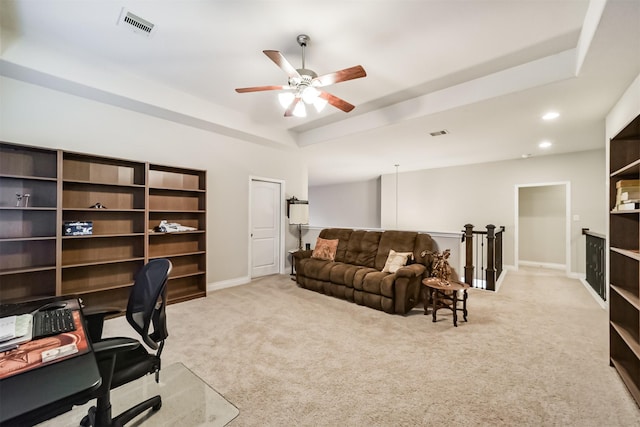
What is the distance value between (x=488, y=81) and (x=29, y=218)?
5.22m

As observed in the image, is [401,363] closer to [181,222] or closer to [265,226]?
[181,222]

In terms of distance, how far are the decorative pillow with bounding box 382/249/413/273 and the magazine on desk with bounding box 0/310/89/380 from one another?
330 centimetres

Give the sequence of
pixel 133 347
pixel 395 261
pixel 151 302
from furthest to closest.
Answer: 1. pixel 395 261
2. pixel 151 302
3. pixel 133 347

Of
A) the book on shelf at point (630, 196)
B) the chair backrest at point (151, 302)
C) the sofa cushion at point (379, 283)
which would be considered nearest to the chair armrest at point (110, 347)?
the chair backrest at point (151, 302)

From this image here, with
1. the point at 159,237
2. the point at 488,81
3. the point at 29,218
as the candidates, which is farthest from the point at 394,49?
the point at 29,218

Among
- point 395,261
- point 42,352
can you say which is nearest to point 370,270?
point 395,261

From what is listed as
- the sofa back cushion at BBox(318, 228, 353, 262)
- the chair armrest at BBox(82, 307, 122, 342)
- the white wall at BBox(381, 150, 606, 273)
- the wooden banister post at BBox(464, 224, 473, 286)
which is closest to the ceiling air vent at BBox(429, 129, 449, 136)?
the wooden banister post at BBox(464, 224, 473, 286)

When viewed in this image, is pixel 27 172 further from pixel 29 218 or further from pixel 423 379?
pixel 423 379

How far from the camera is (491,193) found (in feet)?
21.3

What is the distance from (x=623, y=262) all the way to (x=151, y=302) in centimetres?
342

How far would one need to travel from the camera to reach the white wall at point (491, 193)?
5332 mm

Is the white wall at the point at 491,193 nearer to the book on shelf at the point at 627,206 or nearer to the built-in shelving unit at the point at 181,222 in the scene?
the book on shelf at the point at 627,206

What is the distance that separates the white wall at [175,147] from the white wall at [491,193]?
3498 millimetres

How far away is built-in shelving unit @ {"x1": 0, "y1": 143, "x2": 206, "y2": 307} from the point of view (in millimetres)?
2771
